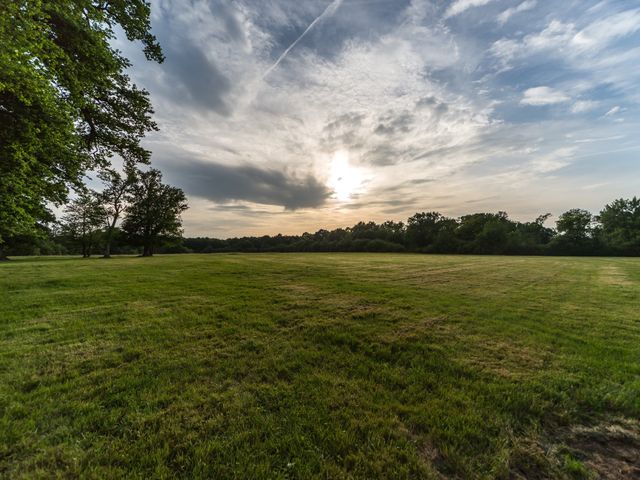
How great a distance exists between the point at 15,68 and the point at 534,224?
4690 inches

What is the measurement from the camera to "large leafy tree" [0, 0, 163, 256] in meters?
6.68

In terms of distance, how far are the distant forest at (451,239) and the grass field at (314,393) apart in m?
46.2

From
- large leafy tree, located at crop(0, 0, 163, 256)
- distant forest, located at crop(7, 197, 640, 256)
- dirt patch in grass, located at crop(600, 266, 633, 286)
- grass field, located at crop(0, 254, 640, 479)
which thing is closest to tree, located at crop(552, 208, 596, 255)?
distant forest, located at crop(7, 197, 640, 256)

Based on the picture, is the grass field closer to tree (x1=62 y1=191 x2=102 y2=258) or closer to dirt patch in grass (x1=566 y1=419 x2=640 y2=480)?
dirt patch in grass (x1=566 y1=419 x2=640 y2=480)

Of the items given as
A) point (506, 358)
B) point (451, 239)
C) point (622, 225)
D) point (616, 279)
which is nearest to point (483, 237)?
point (451, 239)

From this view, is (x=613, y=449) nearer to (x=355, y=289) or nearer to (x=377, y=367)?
(x=377, y=367)

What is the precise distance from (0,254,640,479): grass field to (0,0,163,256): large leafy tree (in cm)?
423

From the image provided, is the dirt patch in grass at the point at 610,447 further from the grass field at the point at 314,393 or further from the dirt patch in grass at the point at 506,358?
the dirt patch in grass at the point at 506,358

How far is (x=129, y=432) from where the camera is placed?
9.84 feet

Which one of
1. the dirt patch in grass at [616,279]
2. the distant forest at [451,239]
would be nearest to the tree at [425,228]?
the distant forest at [451,239]

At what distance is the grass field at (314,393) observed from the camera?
268cm

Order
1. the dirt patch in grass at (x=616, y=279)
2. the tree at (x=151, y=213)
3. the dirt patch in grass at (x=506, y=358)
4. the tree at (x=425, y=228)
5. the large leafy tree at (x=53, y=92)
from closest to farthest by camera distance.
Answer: the dirt patch in grass at (x=506, y=358) < the large leafy tree at (x=53, y=92) < the dirt patch in grass at (x=616, y=279) < the tree at (x=151, y=213) < the tree at (x=425, y=228)

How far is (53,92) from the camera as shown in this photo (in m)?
7.86

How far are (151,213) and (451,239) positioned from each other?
77491 mm
